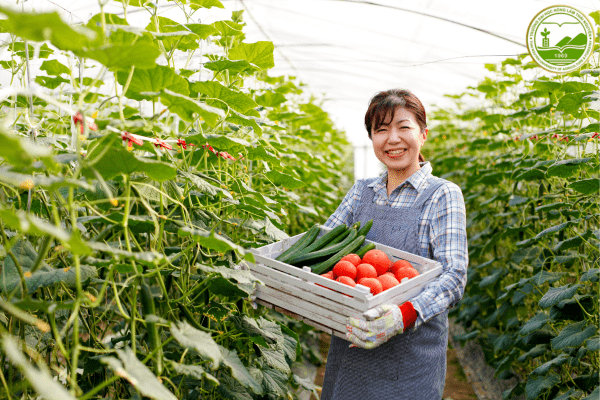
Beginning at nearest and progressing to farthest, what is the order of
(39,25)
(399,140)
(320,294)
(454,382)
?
(39,25) → (320,294) → (399,140) → (454,382)

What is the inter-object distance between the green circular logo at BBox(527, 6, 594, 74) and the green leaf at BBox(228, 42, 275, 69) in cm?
148

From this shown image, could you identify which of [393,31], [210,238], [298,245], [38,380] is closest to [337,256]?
[298,245]

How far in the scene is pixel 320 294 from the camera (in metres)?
1.60

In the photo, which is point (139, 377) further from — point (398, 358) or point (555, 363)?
point (555, 363)

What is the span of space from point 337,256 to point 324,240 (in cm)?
17

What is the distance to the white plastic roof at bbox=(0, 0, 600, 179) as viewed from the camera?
4.55 meters

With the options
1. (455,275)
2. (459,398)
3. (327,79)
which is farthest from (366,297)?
(327,79)

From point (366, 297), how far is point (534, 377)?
1.73m

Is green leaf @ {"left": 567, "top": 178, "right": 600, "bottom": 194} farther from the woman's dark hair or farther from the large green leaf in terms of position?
the large green leaf

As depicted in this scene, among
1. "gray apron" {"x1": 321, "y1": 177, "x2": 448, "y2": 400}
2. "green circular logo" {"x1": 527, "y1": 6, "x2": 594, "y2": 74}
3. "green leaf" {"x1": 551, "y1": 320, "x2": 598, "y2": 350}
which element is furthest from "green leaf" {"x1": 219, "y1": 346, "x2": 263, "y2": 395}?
"green circular logo" {"x1": 527, "y1": 6, "x2": 594, "y2": 74}

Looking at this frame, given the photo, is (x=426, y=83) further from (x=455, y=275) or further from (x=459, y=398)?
(x=455, y=275)

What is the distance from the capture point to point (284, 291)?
171 centimetres

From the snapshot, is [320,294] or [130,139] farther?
[320,294]

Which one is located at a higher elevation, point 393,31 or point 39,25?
point 393,31
